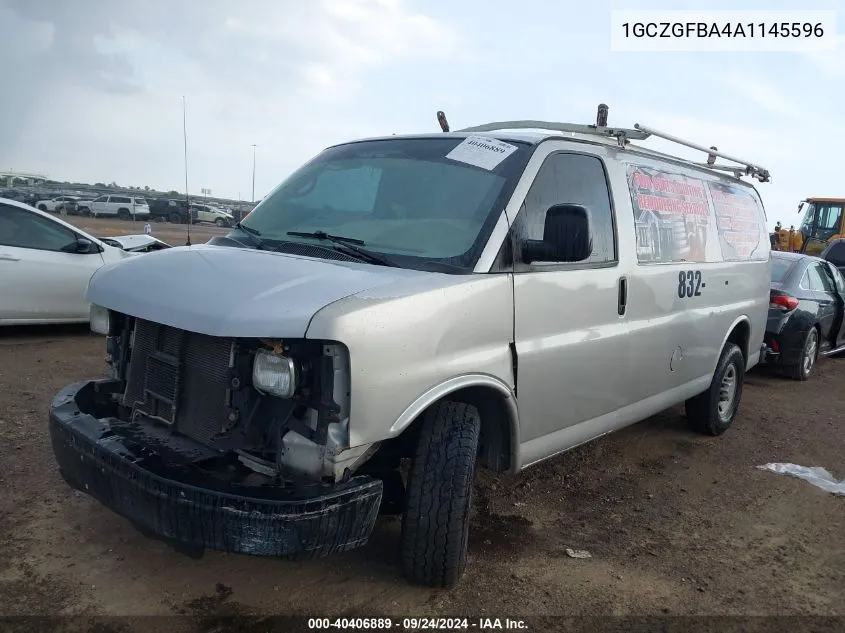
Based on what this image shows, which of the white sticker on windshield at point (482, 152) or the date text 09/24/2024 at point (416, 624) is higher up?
the white sticker on windshield at point (482, 152)

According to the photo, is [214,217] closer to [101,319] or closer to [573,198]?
[101,319]

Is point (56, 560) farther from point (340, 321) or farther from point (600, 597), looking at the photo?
point (600, 597)

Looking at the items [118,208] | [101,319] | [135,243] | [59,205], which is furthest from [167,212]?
[101,319]

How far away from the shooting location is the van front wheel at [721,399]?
18.7 ft

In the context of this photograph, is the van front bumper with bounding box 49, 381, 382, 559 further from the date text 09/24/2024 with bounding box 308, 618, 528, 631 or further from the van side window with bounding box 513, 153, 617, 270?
the van side window with bounding box 513, 153, 617, 270

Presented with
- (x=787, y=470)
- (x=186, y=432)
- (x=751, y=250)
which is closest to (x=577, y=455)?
(x=787, y=470)

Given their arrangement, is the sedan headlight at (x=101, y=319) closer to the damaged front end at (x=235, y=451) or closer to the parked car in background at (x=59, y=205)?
the damaged front end at (x=235, y=451)

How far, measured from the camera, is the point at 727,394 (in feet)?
19.8

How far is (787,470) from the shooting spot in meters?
5.14

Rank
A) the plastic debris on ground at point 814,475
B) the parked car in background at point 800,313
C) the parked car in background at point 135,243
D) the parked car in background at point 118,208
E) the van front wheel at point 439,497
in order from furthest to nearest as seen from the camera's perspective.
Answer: the parked car in background at point 118,208
the parked car in background at point 135,243
the parked car in background at point 800,313
the plastic debris on ground at point 814,475
the van front wheel at point 439,497

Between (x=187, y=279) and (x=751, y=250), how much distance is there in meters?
4.94

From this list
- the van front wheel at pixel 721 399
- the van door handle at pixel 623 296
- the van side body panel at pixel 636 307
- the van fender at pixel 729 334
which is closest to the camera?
the van side body panel at pixel 636 307

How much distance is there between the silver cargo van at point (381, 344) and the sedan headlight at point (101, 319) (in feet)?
0.05

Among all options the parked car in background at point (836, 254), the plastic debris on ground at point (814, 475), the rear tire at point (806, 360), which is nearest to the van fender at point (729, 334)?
the plastic debris on ground at point (814, 475)
